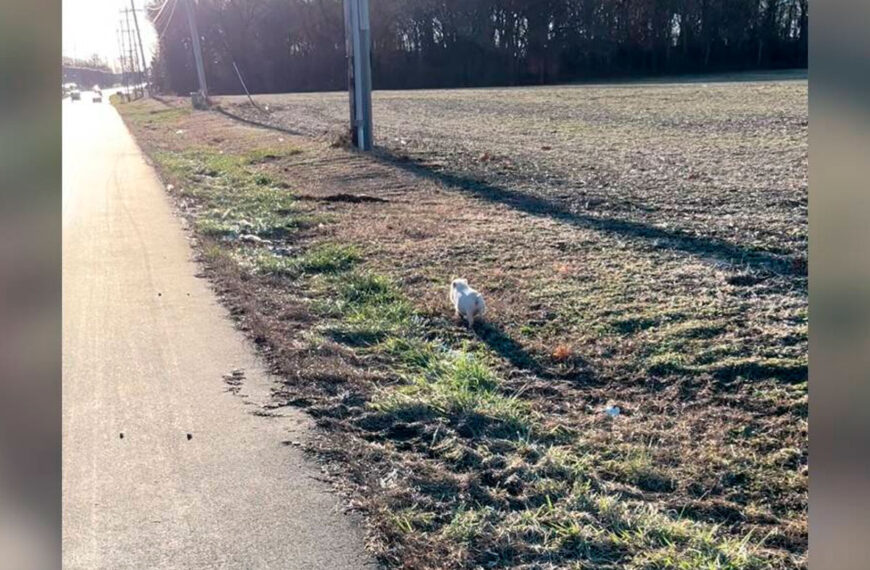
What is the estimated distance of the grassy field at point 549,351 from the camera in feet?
11.2

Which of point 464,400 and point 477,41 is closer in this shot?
point 464,400

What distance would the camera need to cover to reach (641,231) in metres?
8.39

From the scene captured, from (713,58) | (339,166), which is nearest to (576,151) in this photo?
(339,166)

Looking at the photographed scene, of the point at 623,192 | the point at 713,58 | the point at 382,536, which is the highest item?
the point at 713,58

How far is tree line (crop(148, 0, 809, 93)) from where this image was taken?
6025 cm

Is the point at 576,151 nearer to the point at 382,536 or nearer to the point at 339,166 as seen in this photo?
the point at 339,166

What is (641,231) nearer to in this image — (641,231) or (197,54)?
(641,231)

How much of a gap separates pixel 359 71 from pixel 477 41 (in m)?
48.8

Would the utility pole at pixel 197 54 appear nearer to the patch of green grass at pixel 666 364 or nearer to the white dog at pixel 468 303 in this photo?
the white dog at pixel 468 303

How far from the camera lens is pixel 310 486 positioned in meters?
3.85

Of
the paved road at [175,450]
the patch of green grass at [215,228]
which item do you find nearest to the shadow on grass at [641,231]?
the patch of green grass at [215,228]

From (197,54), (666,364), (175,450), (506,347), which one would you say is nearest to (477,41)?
(197,54)
